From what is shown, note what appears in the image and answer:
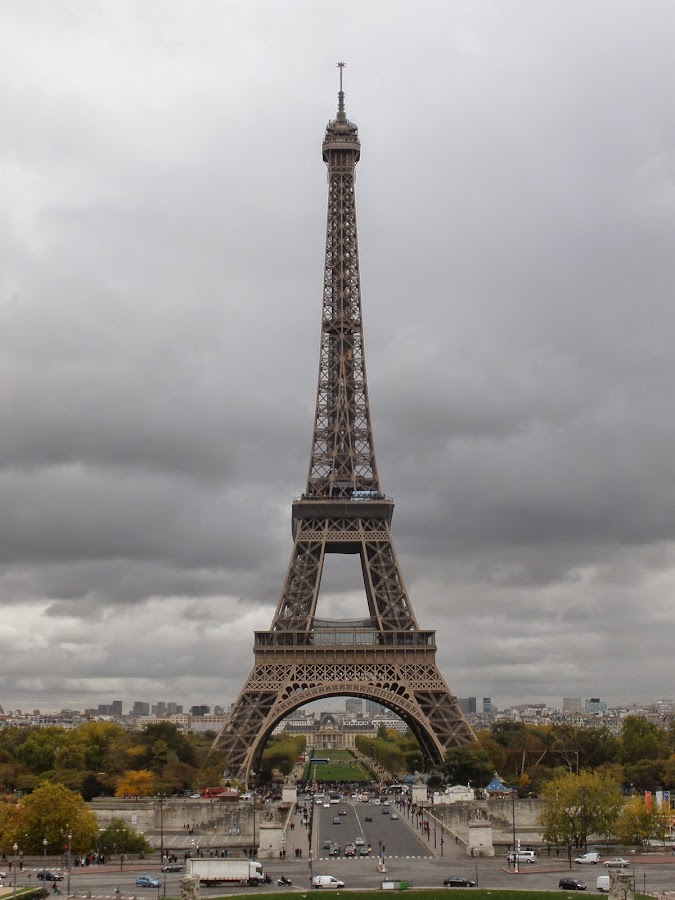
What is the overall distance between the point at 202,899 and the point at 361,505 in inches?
2274

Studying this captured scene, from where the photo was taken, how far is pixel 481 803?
87.8 m

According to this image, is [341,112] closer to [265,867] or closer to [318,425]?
[318,425]

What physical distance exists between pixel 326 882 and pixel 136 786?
131ft

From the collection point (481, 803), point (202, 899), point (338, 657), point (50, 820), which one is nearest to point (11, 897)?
point (202, 899)

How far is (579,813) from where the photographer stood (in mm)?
75562

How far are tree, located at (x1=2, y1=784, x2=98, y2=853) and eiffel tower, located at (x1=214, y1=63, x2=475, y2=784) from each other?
27.2 metres

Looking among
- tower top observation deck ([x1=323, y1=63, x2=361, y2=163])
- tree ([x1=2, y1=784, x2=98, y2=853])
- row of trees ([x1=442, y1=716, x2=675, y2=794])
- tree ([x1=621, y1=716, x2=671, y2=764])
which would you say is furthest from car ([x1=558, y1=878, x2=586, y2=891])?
tower top observation deck ([x1=323, y1=63, x2=361, y2=163])

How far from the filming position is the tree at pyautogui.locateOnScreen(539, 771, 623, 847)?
74.4 meters

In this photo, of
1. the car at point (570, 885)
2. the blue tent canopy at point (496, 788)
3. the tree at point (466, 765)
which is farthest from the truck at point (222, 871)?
the tree at point (466, 765)

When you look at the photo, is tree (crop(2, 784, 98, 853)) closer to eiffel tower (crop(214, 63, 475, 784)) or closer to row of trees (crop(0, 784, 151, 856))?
row of trees (crop(0, 784, 151, 856))

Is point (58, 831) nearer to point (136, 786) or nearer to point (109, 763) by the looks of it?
point (136, 786)

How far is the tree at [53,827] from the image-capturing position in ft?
235

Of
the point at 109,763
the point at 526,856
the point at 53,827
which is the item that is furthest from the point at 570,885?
the point at 109,763

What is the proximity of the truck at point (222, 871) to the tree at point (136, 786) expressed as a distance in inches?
1356
